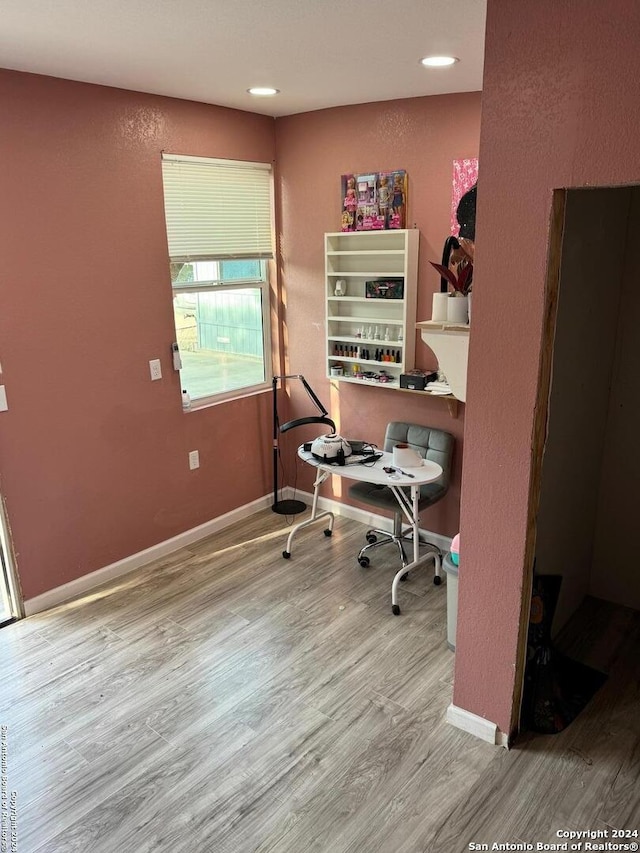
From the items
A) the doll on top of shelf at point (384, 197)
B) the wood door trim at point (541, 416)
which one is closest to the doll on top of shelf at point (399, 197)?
the doll on top of shelf at point (384, 197)

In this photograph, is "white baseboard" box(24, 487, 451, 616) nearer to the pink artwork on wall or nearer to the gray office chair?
the gray office chair

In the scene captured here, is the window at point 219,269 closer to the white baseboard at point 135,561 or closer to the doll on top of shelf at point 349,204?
the doll on top of shelf at point 349,204

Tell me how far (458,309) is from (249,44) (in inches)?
53.6

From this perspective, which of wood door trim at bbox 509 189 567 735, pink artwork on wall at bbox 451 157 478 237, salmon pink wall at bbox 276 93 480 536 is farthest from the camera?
salmon pink wall at bbox 276 93 480 536

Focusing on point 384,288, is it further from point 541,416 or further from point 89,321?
point 541,416

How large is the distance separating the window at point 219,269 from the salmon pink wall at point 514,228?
230cm

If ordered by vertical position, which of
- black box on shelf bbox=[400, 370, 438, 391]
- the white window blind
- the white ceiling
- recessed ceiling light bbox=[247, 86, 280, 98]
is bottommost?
black box on shelf bbox=[400, 370, 438, 391]

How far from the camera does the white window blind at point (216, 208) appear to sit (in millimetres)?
3775

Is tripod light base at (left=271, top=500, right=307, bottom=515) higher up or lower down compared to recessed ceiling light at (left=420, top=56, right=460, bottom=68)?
lower down

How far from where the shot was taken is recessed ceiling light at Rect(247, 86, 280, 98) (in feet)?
10.9

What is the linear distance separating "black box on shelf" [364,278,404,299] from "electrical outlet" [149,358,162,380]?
1374 mm

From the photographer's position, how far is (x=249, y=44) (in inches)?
99.3

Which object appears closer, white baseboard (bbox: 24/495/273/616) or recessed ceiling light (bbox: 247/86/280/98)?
recessed ceiling light (bbox: 247/86/280/98)

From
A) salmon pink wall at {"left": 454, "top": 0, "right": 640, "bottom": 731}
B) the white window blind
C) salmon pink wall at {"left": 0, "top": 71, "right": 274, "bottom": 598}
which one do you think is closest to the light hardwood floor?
salmon pink wall at {"left": 454, "top": 0, "right": 640, "bottom": 731}
